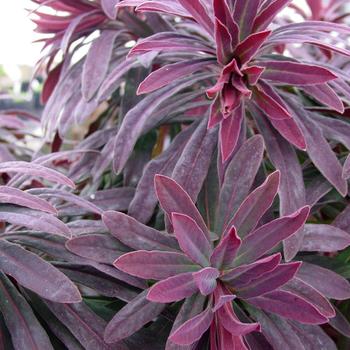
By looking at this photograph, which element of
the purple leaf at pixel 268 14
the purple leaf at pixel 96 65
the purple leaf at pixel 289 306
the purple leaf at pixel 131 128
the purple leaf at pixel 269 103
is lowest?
the purple leaf at pixel 289 306

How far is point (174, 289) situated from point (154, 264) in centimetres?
5

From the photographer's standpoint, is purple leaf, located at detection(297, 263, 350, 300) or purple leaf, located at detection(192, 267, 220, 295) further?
purple leaf, located at detection(297, 263, 350, 300)

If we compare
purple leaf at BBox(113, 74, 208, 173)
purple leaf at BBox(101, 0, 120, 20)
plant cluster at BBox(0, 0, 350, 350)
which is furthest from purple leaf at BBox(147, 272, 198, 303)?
purple leaf at BBox(101, 0, 120, 20)

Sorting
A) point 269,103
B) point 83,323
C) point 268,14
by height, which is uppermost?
point 268,14

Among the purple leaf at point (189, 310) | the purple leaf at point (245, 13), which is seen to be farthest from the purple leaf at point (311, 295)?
the purple leaf at point (245, 13)

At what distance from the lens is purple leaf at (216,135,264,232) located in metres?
0.75

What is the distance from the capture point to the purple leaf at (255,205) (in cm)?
68

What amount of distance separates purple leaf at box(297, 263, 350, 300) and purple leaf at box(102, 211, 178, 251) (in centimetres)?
19

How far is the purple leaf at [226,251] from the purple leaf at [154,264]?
38 millimetres

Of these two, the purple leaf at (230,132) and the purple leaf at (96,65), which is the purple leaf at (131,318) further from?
the purple leaf at (96,65)

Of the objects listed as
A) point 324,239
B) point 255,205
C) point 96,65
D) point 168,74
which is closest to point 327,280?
point 324,239

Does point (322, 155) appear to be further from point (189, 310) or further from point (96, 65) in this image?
point (96, 65)

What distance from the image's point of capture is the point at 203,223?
706mm

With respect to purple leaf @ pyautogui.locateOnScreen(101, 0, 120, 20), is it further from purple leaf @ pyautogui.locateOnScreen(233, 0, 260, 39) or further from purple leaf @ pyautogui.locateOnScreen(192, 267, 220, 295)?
purple leaf @ pyautogui.locateOnScreen(192, 267, 220, 295)
